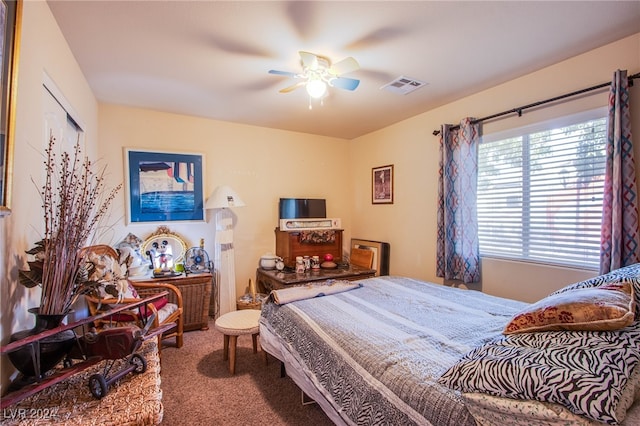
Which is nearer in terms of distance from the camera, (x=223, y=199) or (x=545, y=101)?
(x=545, y=101)

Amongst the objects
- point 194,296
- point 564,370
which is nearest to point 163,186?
point 194,296

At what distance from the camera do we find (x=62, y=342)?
1.15 m

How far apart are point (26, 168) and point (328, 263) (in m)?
3.16

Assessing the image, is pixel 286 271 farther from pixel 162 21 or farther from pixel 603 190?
pixel 603 190

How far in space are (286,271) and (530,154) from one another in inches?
112

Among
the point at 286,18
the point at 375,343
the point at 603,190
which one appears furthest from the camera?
the point at 603,190

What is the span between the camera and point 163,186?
11.4ft

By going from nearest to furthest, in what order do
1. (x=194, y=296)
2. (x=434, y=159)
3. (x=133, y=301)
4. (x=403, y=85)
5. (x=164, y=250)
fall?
(x=133, y=301)
(x=403, y=85)
(x=194, y=296)
(x=434, y=159)
(x=164, y=250)

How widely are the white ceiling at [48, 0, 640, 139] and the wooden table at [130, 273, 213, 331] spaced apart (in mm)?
1883

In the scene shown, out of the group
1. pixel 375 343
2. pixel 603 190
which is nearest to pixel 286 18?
pixel 375 343

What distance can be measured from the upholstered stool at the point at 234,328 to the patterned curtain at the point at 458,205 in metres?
1.94

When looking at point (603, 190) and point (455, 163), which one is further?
point (455, 163)

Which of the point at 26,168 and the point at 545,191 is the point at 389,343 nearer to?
the point at 26,168

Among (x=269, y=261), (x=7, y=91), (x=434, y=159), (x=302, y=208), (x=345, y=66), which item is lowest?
(x=269, y=261)
